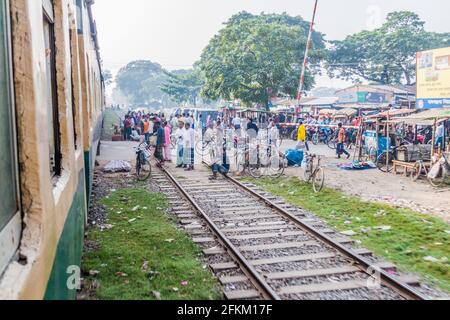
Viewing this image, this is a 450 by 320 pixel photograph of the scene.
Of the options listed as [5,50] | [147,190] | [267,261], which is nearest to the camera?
[5,50]

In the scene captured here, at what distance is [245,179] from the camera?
12.3m

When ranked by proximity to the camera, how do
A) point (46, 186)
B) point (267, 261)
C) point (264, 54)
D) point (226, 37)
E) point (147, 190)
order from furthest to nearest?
point (226, 37)
point (264, 54)
point (147, 190)
point (267, 261)
point (46, 186)

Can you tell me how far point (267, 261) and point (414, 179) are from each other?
27.3 ft

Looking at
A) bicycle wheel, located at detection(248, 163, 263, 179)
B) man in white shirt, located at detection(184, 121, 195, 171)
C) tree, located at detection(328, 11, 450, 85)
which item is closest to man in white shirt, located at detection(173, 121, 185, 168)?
man in white shirt, located at detection(184, 121, 195, 171)

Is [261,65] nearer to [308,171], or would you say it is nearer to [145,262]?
[308,171]

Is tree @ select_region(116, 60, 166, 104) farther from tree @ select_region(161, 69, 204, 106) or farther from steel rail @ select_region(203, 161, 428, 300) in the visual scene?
steel rail @ select_region(203, 161, 428, 300)

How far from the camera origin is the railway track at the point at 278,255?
4.78 m

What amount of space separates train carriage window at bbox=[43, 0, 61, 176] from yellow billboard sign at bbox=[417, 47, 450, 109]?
15.8m

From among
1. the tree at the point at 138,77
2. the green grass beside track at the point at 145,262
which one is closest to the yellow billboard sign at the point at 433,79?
the green grass beside track at the point at 145,262

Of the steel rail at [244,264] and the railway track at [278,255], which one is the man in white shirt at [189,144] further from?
the steel rail at [244,264]

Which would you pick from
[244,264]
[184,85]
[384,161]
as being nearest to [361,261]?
[244,264]

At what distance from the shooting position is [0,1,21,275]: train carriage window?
2.02 m

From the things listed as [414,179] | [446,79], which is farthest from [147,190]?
[446,79]

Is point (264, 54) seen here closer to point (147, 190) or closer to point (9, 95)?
point (147, 190)
